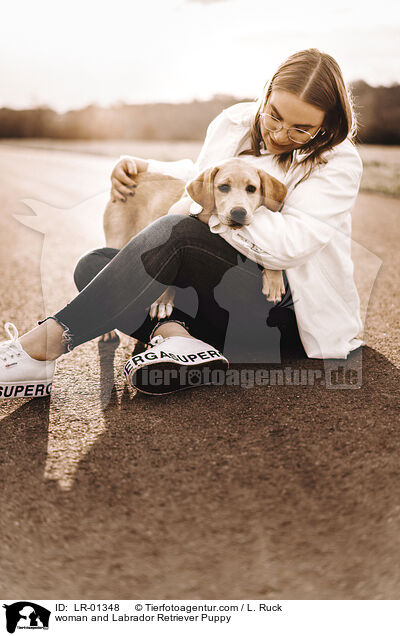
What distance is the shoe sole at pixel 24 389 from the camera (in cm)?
221

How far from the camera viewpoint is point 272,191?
229 cm

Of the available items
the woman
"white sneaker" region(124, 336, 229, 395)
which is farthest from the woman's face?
"white sneaker" region(124, 336, 229, 395)

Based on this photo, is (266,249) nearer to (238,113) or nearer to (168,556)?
(238,113)

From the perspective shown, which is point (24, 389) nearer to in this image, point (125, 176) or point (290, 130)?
point (125, 176)

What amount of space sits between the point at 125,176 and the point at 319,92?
3.15 ft

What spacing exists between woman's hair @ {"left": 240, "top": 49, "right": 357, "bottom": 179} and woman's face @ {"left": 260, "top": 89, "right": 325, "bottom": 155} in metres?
0.02

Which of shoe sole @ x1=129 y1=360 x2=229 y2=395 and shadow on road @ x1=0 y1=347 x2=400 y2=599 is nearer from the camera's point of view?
shadow on road @ x1=0 y1=347 x2=400 y2=599

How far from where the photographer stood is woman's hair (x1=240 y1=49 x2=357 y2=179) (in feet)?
7.13

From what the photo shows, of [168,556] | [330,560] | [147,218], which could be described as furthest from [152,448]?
[147,218]

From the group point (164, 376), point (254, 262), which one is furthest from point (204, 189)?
point (164, 376)

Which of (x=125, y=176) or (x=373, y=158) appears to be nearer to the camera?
(x=125, y=176)
